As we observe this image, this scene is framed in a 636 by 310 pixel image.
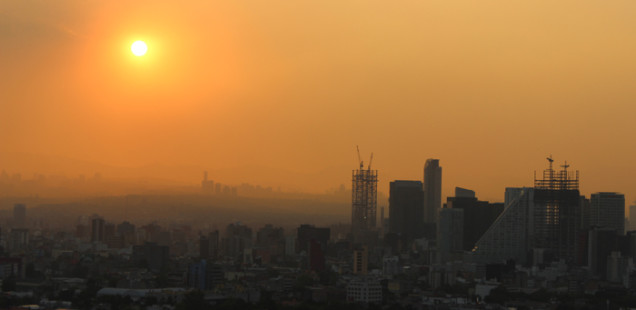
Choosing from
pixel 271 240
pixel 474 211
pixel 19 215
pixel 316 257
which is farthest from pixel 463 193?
pixel 19 215

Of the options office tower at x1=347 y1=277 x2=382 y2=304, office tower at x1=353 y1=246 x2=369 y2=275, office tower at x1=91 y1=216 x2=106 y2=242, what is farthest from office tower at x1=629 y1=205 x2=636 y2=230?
office tower at x1=347 y1=277 x2=382 y2=304

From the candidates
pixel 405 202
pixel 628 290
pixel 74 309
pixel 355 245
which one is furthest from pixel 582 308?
pixel 405 202

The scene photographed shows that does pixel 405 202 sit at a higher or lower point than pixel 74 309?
higher

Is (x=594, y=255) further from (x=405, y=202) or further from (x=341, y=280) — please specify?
(x=405, y=202)

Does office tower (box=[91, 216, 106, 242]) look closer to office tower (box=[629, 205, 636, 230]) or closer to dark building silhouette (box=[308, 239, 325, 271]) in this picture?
dark building silhouette (box=[308, 239, 325, 271])

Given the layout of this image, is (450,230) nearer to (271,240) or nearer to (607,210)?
(607,210)

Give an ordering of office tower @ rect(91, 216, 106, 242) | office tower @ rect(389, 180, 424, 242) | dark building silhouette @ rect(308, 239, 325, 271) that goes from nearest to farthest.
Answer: dark building silhouette @ rect(308, 239, 325, 271)
office tower @ rect(91, 216, 106, 242)
office tower @ rect(389, 180, 424, 242)
